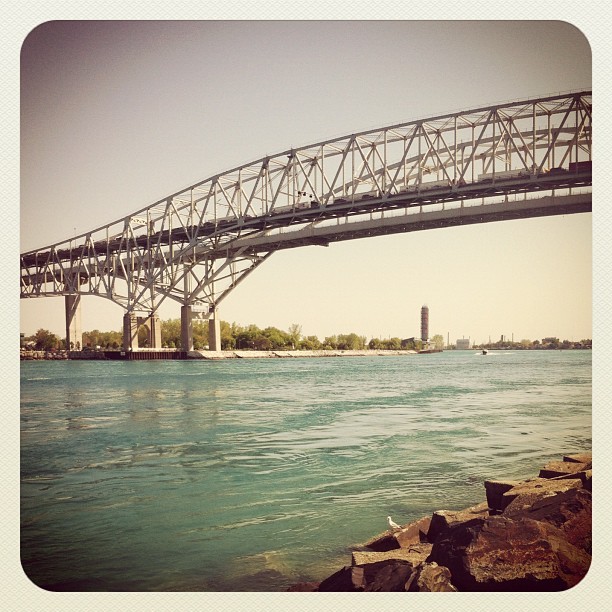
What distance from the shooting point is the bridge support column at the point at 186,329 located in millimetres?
17688

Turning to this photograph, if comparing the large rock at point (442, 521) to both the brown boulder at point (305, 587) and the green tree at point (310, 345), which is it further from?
the green tree at point (310, 345)

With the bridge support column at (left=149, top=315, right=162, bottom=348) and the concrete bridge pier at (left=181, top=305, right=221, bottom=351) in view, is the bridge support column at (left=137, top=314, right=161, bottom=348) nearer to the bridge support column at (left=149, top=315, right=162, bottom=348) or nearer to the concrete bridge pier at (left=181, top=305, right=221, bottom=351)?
the bridge support column at (left=149, top=315, right=162, bottom=348)

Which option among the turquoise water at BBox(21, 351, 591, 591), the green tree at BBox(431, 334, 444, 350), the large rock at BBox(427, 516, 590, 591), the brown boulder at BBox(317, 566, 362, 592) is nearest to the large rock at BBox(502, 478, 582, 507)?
the large rock at BBox(427, 516, 590, 591)

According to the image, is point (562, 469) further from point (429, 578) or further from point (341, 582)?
point (341, 582)

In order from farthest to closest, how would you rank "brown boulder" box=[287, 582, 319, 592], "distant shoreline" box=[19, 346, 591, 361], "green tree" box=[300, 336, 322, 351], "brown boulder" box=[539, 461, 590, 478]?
"green tree" box=[300, 336, 322, 351]
"distant shoreline" box=[19, 346, 591, 361]
"brown boulder" box=[539, 461, 590, 478]
"brown boulder" box=[287, 582, 319, 592]

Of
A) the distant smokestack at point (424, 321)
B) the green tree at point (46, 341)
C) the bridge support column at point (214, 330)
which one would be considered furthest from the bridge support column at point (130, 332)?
the distant smokestack at point (424, 321)

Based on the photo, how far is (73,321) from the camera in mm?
7754

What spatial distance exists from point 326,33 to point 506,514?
331 cm

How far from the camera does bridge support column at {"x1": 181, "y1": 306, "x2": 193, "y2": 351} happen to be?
58.0ft

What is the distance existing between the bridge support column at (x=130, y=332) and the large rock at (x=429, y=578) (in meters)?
15.4

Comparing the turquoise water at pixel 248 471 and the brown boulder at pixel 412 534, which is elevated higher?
the brown boulder at pixel 412 534

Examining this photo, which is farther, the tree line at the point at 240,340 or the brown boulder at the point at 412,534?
the tree line at the point at 240,340

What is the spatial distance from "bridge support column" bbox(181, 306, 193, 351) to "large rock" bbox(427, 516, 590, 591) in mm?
14588
